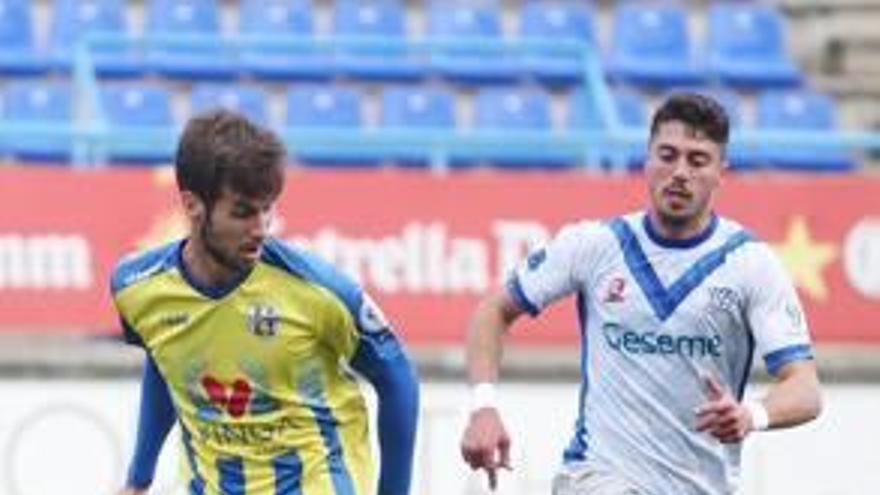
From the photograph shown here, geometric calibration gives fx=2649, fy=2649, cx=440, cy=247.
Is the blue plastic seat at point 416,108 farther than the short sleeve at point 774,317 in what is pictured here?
Yes

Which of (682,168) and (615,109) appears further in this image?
(615,109)

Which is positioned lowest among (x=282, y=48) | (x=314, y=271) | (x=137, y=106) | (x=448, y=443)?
(x=448, y=443)

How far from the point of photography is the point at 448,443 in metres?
10.8

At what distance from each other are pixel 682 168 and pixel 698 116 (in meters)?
0.15

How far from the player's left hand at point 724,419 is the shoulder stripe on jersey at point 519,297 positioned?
3.22ft

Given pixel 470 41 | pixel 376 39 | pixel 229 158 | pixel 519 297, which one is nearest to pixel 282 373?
pixel 229 158

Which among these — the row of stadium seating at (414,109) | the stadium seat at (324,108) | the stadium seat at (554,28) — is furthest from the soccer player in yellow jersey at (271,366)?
the stadium seat at (554,28)

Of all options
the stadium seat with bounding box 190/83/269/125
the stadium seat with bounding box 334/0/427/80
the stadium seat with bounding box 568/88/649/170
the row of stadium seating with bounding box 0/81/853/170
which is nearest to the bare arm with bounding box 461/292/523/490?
the stadium seat with bounding box 568/88/649/170

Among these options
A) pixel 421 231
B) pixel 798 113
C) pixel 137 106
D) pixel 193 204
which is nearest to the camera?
pixel 193 204

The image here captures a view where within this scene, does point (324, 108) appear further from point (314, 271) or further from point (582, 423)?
point (314, 271)

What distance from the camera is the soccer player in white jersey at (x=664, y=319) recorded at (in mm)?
6617

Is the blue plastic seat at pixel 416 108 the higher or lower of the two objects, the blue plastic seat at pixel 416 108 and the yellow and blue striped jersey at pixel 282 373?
the higher

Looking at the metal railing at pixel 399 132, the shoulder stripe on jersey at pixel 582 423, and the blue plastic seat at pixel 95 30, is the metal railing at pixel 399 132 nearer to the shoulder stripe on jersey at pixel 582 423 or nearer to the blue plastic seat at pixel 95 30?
the blue plastic seat at pixel 95 30

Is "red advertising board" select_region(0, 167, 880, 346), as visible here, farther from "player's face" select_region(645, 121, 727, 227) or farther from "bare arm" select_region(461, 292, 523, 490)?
"player's face" select_region(645, 121, 727, 227)
